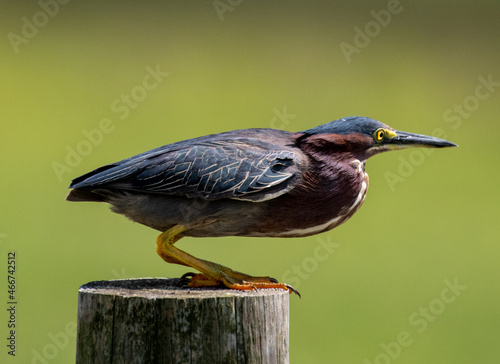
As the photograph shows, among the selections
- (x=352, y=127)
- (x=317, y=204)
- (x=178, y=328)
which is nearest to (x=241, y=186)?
(x=317, y=204)

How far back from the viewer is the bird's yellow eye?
171 inches

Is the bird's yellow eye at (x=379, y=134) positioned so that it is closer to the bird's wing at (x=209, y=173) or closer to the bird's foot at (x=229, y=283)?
the bird's wing at (x=209, y=173)

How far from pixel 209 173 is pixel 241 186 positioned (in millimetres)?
193

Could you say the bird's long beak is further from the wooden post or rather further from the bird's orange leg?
the wooden post

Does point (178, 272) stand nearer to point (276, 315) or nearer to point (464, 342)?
point (464, 342)
